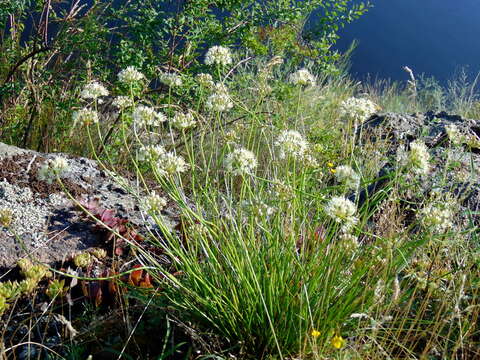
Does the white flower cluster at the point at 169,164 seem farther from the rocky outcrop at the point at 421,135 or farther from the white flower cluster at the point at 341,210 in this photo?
the rocky outcrop at the point at 421,135

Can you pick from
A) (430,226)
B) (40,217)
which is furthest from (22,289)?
(430,226)

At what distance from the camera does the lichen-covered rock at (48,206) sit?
2174 mm

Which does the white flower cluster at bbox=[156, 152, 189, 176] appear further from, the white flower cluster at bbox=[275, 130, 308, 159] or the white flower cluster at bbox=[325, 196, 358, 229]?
the white flower cluster at bbox=[325, 196, 358, 229]

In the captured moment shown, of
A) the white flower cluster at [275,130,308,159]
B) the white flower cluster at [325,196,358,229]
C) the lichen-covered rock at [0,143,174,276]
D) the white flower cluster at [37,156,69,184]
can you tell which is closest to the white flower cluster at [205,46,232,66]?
the white flower cluster at [275,130,308,159]

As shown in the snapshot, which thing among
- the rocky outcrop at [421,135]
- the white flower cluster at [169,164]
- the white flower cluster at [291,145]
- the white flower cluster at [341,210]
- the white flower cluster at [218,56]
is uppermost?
the white flower cluster at [218,56]

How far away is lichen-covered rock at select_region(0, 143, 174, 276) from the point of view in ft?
7.13

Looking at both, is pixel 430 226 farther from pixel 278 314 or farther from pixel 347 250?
pixel 278 314

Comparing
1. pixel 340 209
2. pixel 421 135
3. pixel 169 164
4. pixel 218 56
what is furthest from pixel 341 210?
pixel 421 135

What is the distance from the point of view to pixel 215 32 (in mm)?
3473

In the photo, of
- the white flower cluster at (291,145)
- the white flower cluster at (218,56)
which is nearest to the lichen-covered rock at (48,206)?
the white flower cluster at (218,56)

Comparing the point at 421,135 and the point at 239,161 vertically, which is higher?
the point at 239,161

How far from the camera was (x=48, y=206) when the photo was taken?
2.41 m

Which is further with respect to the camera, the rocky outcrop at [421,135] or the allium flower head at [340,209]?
the rocky outcrop at [421,135]

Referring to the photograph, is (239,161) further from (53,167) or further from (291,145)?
(53,167)
